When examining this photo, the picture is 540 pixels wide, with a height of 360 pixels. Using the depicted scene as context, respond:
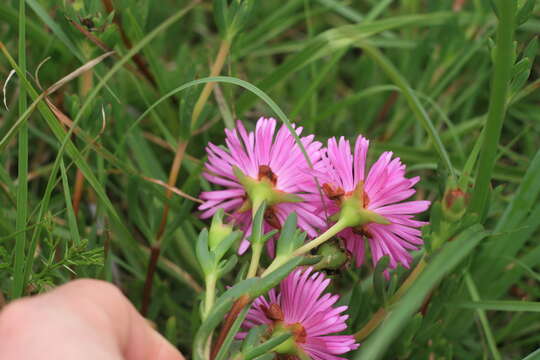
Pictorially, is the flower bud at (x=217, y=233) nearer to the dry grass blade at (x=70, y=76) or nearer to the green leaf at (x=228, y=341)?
the green leaf at (x=228, y=341)

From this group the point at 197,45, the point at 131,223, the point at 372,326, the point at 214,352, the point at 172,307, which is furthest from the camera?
the point at 197,45

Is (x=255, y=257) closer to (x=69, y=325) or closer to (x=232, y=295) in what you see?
(x=232, y=295)

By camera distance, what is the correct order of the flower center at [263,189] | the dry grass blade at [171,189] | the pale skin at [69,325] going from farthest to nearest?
the dry grass blade at [171,189] → the flower center at [263,189] → the pale skin at [69,325]

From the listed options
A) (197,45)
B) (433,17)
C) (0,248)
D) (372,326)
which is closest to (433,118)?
(433,17)

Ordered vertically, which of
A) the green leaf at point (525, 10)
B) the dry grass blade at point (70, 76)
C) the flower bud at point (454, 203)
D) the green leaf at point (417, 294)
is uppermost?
the green leaf at point (525, 10)

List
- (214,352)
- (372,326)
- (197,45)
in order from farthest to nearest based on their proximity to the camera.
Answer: (197,45), (372,326), (214,352)

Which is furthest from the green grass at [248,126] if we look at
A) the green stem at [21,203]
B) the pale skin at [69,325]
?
the pale skin at [69,325]

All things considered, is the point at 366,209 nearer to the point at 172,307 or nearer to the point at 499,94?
the point at 499,94
